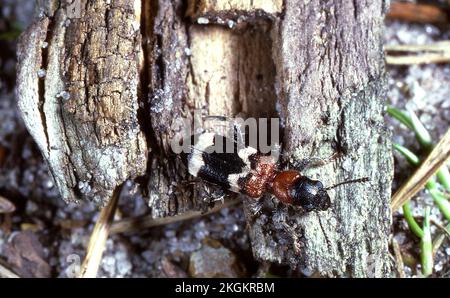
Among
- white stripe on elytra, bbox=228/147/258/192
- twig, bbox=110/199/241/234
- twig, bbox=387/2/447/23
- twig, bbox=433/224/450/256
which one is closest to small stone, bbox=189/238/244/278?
twig, bbox=110/199/241/234

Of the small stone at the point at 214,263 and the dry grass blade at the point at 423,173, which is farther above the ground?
the dry grass blade at the point at 423,173

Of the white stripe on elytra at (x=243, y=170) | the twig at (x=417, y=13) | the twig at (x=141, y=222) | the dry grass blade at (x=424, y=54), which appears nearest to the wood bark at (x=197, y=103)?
the white stripe on elytra at (x=243, y=170)

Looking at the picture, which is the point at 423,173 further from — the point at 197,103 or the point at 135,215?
the point at 135,215

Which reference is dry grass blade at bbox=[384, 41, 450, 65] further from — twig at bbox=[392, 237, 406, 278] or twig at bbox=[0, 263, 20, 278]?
twig at bbox=[0, 263, 20, 278]

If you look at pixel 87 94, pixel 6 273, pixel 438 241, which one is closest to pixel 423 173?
pixel 438 241

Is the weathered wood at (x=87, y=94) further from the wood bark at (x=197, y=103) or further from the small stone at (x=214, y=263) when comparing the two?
the small stone at (x=214, y=263)

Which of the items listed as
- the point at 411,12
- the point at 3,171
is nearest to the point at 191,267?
the point at 3,171
